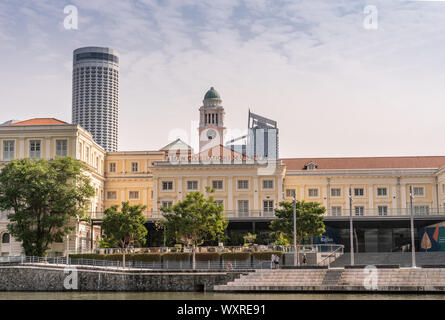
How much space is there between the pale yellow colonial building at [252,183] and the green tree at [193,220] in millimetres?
12236

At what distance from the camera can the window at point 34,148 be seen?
263 feet

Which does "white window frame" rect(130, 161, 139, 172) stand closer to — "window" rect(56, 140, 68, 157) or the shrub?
"window" rect(56, 140, 68, 157)

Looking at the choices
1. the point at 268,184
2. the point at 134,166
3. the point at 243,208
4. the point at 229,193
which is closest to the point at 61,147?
the point at 134,166

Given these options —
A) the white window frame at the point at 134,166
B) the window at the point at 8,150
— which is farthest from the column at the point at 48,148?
the white window frame at the point at 134,166

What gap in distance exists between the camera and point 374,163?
91812 mm

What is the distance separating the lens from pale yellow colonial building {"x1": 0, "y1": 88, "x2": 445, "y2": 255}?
263 ft

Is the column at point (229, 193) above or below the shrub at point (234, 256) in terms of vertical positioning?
above

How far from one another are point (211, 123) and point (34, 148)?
29701 millimetres

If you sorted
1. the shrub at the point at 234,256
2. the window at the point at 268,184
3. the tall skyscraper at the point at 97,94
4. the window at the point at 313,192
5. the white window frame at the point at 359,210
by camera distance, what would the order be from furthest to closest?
the tall skyscraper at the point at 97,94, the window at the point at 313,192, the white window frame at the point at 359,210, the window at the point at 268,184, the shrub at the point at 234,256

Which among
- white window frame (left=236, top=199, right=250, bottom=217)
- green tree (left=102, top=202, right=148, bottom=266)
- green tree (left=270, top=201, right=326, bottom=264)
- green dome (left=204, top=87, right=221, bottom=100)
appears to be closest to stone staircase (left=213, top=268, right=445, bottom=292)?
Result: green tree (left=270, top=201, right=326, bottom=264)

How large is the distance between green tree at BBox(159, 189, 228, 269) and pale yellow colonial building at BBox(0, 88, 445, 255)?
12.2 metres

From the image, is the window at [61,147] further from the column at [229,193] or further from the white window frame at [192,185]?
the column at [229,193]

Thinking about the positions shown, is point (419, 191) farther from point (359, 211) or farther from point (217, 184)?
point (217, 184)

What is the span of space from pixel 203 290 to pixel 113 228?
1765 centimetres
